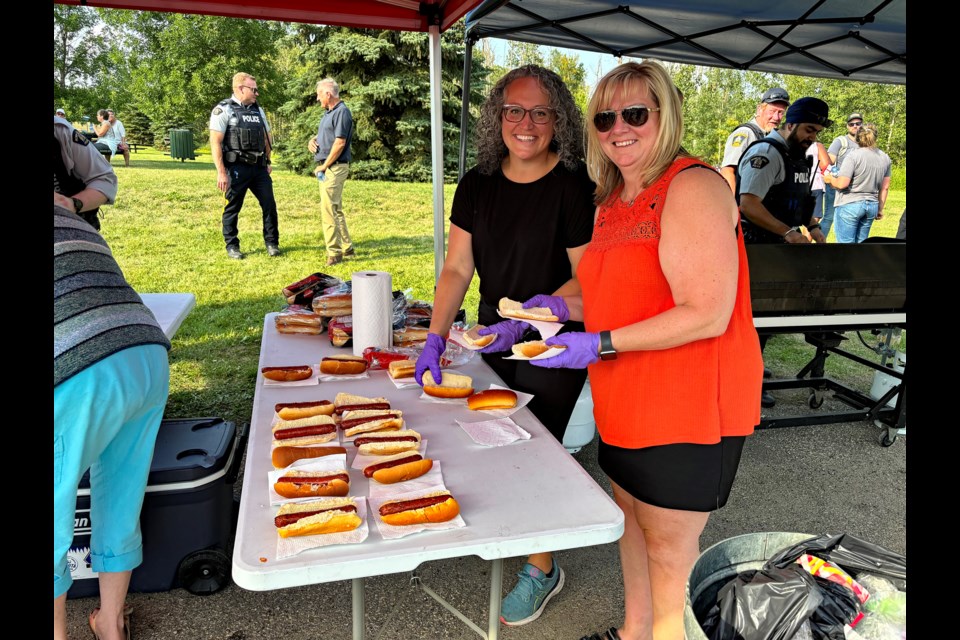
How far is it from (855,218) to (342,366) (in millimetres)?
9102

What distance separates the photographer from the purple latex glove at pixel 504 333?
2.37 meters

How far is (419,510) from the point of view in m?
1.41

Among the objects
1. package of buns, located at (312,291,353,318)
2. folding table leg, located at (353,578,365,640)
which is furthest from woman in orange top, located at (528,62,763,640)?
package of buns, located at (312,291,353,318)

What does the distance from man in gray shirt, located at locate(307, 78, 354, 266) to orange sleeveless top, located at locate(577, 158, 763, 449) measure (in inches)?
297

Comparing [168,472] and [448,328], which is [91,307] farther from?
[448,328]

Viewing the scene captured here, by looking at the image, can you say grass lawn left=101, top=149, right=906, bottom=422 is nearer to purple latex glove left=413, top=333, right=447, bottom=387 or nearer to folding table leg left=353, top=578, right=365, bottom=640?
purple latex glove left=413, top=333, right=447, bottom=387

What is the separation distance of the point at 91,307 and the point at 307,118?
18.3 metres

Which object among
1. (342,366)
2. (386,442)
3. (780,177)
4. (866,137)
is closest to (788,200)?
(780,177)

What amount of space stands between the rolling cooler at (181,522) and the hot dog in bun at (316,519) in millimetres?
1306

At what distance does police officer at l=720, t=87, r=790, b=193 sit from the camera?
6.23 m

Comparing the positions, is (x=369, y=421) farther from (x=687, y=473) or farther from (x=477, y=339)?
(x=687, y=473)

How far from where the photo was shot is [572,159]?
7.78 ft

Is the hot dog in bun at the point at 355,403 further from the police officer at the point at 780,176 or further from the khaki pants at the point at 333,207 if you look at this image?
the khaki pants at the point at 333,207
